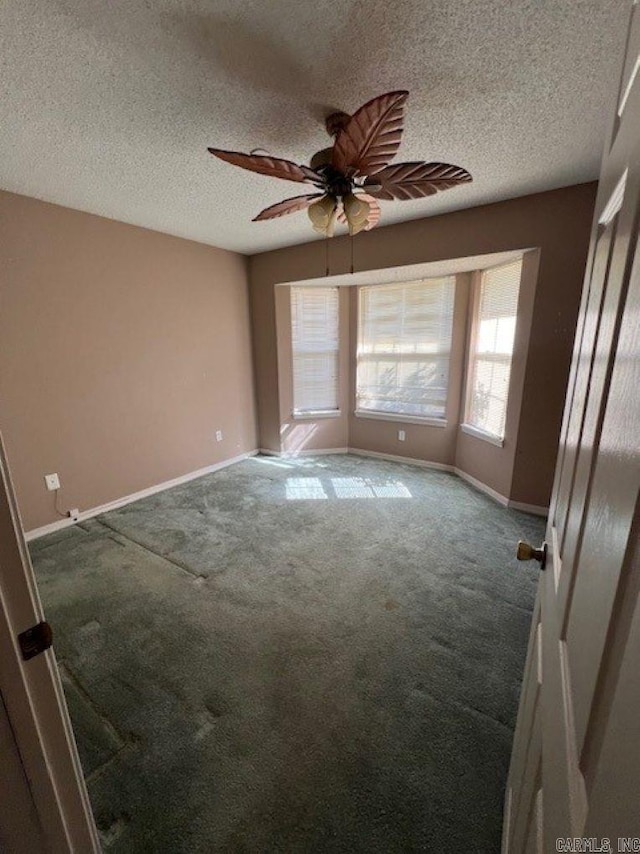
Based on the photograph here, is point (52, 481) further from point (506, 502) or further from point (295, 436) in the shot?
point (506, 502)

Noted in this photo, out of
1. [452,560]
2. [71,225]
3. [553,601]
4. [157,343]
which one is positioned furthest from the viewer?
[157,343]

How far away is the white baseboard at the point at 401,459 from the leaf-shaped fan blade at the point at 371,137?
10.0ft

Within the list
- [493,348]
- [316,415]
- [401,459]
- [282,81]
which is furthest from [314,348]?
[282,81]

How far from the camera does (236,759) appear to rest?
1.24 m

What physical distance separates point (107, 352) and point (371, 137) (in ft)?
8.85

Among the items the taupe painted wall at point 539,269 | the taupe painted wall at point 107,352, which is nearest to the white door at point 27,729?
the taupe painted wall at point 107,352

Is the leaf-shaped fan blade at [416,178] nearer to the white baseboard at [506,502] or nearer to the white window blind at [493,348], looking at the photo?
the white window blind at [493,348]

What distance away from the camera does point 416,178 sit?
1618 millimetres

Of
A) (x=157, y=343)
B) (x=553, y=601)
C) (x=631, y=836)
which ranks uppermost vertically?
(x=157, y=343)

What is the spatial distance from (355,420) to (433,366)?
46.4 inches

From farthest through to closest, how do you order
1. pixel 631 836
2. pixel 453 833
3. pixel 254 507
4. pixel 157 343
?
pixel 157 343
pixel 254 507
pixel 453 833
pixel 631 836

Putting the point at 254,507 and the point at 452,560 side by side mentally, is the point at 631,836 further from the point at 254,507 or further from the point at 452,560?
the point at 254,507

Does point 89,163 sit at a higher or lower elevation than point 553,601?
higher

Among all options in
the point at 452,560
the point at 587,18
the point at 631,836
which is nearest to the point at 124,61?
the point at 587,18
